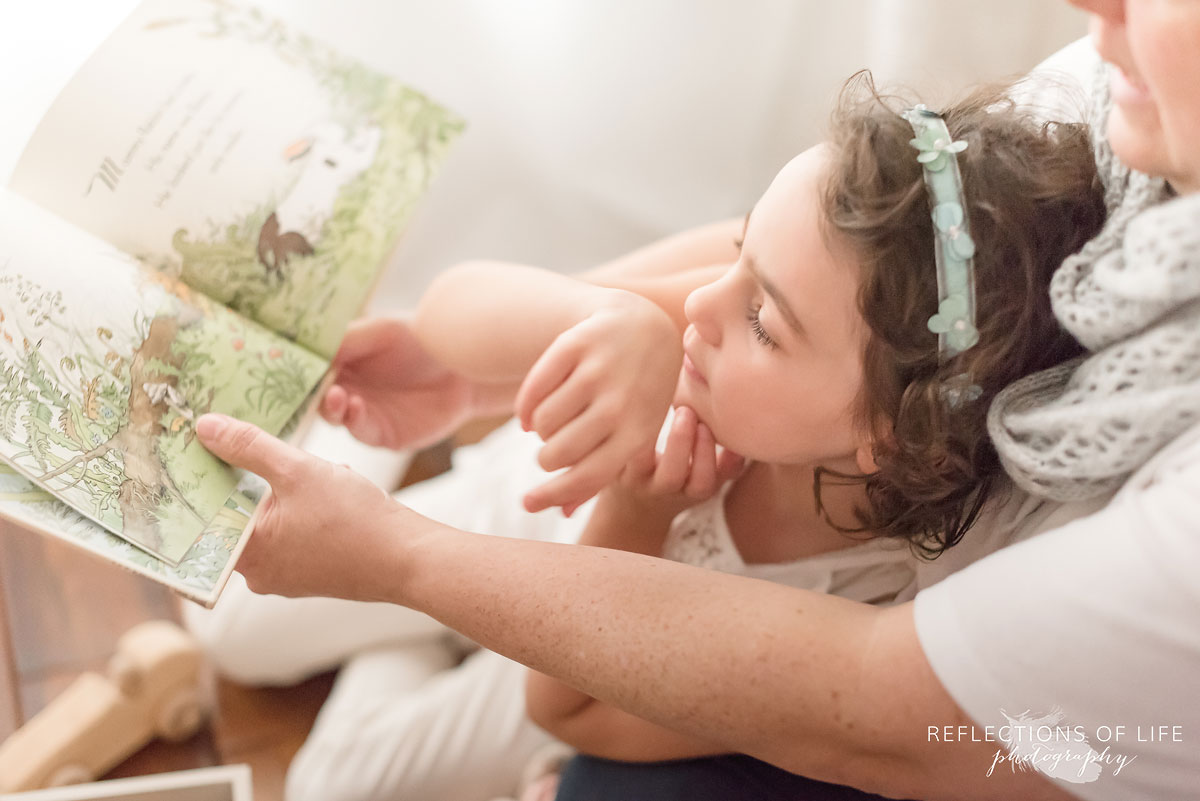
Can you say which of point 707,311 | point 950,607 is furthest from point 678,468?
point 950,607

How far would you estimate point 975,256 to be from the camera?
1.86 feet

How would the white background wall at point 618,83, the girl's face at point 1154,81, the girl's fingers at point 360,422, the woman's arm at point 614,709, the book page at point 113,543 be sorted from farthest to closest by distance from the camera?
the white background wall at point 618,83
the girl's fingers at point 360,422
the woman's arm at point 614,709
the book page at point 113,543
the girl's face at point 1154,81

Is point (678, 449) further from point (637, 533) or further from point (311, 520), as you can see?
point (311, 520)

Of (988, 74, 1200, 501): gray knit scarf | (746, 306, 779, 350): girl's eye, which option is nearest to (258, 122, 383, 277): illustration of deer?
(746, 306, 779, 350): girl's eye

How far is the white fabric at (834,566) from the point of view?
0.73 m

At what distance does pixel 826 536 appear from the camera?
754 millimetres

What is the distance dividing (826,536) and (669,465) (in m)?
0.14

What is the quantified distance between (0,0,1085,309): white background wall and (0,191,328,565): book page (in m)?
0.38

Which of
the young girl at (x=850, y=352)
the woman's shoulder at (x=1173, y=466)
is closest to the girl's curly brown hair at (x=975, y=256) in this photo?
the young girl at (x=850, y=352)

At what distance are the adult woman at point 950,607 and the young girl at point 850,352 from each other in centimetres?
4

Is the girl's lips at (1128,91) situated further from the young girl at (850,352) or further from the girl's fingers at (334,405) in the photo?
the girl's fingers at (334,405)

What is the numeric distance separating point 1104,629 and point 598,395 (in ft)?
1.04

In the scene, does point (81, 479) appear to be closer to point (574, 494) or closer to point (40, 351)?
point (40, 351)

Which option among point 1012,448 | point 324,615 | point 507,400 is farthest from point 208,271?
point 1012,448
